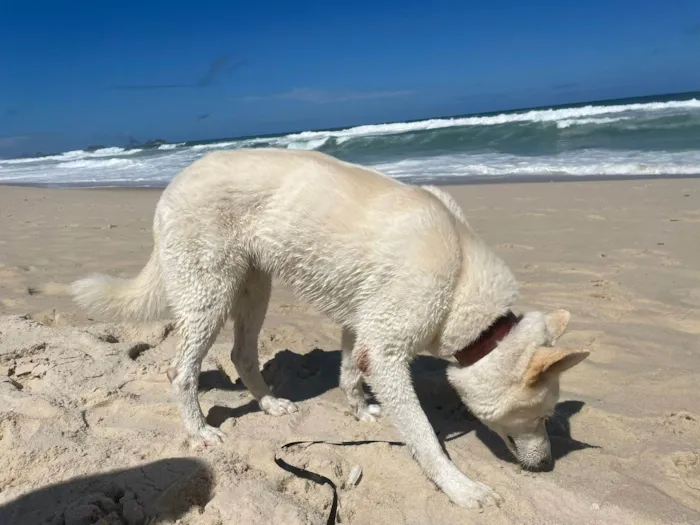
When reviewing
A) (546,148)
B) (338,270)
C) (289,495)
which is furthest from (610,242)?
(546,148)

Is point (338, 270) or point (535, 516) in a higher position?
point (338, 270)

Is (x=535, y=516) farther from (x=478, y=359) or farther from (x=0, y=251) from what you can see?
(x=0, y=251)

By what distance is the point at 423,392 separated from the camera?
12.5 ft

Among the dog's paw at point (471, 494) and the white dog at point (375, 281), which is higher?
the white dog at point (375, 281)

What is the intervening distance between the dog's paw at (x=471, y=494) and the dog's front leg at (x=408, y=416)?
0.5 inches

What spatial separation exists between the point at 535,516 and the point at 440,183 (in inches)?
411

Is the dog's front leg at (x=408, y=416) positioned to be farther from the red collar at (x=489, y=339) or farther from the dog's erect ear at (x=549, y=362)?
the dog's erect ear at (x=549, y=362)

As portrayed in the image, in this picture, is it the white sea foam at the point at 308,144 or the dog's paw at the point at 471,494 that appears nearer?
the dog's paw at the point at 471,494

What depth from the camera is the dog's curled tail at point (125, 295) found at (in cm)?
351

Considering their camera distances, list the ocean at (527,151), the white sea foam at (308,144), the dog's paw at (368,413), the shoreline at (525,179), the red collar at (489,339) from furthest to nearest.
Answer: the white sea foam at (308,144), the ocean at (527,151), the shoreline at (525,179), the dog's paw at (368,413), the red collar at (489,339)

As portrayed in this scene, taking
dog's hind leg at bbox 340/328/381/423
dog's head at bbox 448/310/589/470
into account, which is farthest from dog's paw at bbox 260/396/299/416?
dog's head at bbox 448/310/589/470

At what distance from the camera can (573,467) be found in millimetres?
2961

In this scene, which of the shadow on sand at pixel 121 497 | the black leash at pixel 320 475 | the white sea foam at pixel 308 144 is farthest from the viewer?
the white sea foam at pixel 308 144

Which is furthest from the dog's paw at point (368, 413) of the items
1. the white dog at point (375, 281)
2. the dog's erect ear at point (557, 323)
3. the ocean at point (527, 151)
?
the ocean at point (527, 151)
